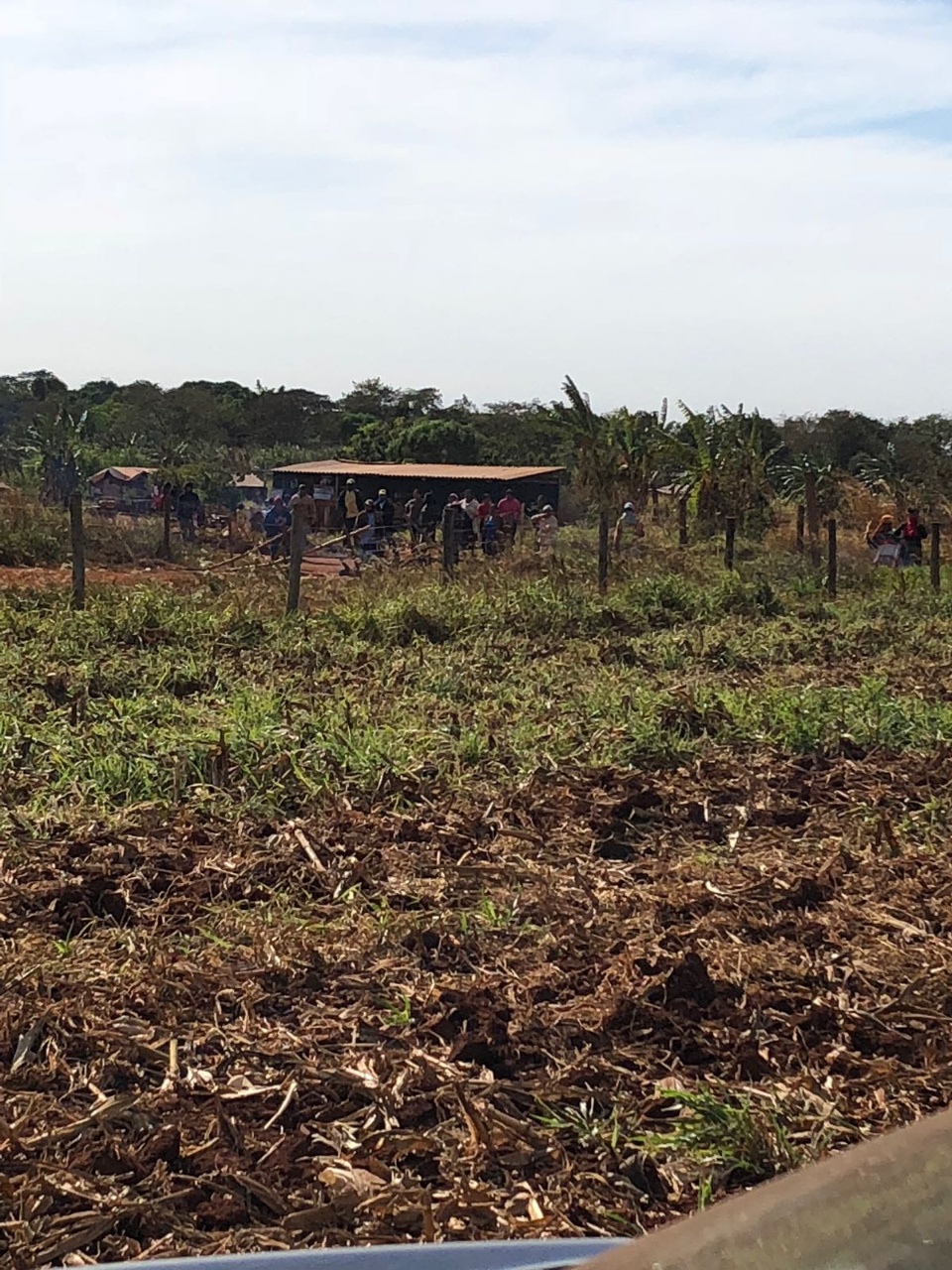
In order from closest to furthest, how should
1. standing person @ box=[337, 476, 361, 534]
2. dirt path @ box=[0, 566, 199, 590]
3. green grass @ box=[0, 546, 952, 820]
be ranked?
green grass @ box=[0, 546, 952, 820] → dirt path @ box=[0, 566, 199, 590] → standing person @ box=[337, 476, 361, 534]

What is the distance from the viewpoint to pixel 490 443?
47.1m

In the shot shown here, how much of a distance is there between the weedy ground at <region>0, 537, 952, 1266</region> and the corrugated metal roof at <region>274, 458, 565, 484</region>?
2069 cm

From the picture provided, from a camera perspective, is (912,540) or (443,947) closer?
(443,947)

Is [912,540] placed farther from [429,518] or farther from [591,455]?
[429,518]

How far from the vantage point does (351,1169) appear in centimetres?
319

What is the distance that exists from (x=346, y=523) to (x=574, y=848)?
23.0m

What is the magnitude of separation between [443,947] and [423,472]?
26922mm

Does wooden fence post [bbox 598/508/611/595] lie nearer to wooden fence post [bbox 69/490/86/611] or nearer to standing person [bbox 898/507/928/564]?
standing person [bbox 898/507/928/564]

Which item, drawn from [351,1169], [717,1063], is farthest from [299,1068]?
[717,1063]

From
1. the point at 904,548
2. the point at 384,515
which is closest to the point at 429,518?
the point at 384,515

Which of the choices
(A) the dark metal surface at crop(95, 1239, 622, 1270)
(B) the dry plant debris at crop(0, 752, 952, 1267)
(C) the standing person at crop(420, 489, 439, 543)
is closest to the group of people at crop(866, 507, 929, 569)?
(C) the standing person at crop(420, 489, 439, 543)

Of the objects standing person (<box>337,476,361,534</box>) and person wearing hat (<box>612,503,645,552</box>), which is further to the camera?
standing person (<box>337,476,361,534</box>)

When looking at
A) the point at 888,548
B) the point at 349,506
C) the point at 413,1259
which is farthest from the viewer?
the point at 349,506

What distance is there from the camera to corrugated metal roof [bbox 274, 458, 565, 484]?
1180 inches
